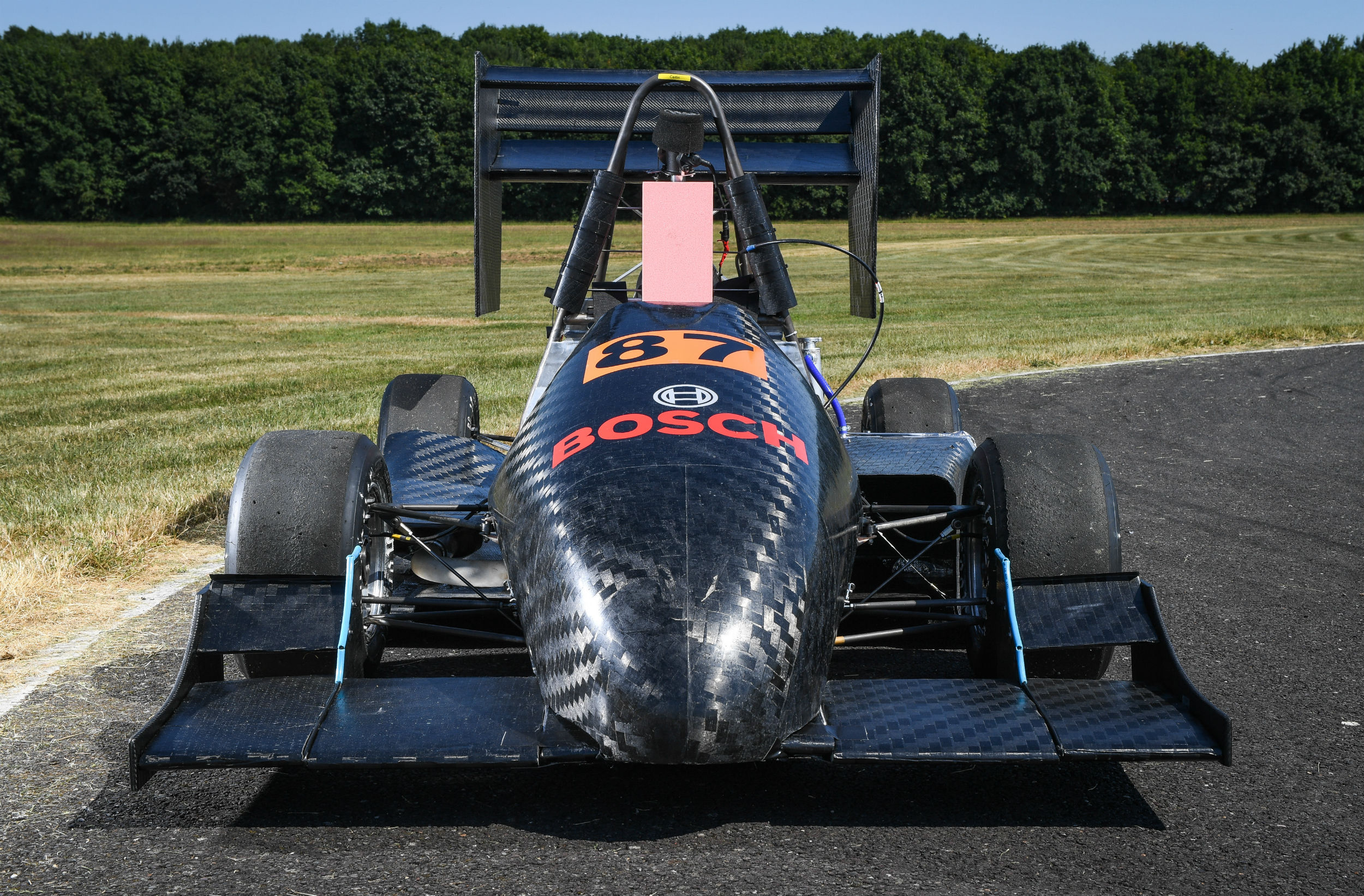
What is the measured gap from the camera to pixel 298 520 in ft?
13.0

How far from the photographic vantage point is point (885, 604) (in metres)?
4.11

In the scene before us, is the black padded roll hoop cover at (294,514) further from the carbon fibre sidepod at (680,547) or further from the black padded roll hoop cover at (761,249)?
the black padded roll hoop cover at (761,249)

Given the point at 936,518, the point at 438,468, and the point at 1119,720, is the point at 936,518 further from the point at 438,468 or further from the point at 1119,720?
the point at 438,468

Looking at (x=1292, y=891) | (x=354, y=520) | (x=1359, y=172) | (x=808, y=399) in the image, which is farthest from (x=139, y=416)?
(x=1359, y=172)

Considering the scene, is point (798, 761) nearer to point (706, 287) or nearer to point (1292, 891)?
point (1292, 891)

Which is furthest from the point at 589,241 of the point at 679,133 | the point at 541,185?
the point at 541,185

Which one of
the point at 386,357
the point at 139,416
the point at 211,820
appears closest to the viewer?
the point at 211,820

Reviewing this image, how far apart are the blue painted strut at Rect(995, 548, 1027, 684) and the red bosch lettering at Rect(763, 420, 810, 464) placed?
75cm

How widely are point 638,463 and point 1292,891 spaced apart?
1.90 metres

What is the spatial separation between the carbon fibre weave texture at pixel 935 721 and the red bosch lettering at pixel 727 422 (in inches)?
28.8

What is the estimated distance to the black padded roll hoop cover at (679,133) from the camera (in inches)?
214

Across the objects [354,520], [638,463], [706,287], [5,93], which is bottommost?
[354,520]

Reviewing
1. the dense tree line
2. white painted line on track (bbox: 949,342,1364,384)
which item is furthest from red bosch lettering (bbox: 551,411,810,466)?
the dense tree line

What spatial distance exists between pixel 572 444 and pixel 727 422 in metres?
0.46
